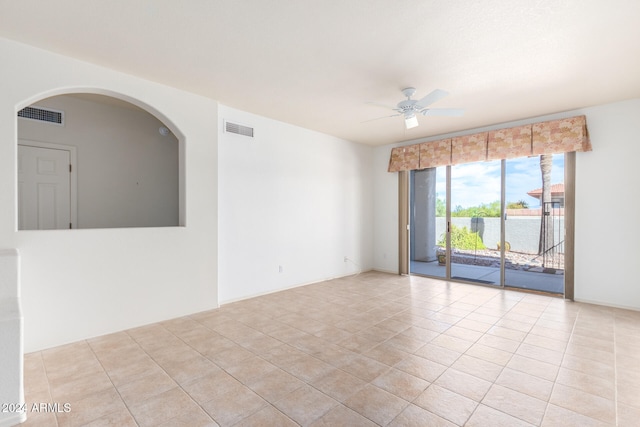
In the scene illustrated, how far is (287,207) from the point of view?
4992mm

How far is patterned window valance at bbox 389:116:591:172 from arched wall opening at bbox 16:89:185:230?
4.13m

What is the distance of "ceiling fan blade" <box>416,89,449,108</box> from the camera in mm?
2871

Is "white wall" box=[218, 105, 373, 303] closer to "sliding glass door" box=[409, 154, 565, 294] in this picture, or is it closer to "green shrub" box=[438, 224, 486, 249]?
"sliding glass door" box=[409, 154, 565, 294]

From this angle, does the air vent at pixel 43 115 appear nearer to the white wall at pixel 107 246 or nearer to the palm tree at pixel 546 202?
the white wall at pixel 107 246

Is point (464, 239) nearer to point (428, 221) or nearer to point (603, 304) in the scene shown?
point (428, 221)

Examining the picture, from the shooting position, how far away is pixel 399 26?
231 centimetres

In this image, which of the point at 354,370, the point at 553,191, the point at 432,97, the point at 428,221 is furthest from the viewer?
the point at 428,221

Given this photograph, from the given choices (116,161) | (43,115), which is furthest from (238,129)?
(43,115)

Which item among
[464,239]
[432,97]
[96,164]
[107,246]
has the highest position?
[432,97]

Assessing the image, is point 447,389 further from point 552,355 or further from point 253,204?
point 253,204

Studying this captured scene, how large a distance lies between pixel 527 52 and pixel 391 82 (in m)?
1.23

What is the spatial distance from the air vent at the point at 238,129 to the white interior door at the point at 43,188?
2.04 m

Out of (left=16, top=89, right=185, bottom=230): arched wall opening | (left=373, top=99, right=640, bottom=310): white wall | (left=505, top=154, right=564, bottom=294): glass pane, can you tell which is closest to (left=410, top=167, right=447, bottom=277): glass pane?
(left=505, top=154, right=564, bottom=294): glass pane

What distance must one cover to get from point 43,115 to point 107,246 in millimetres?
2060
